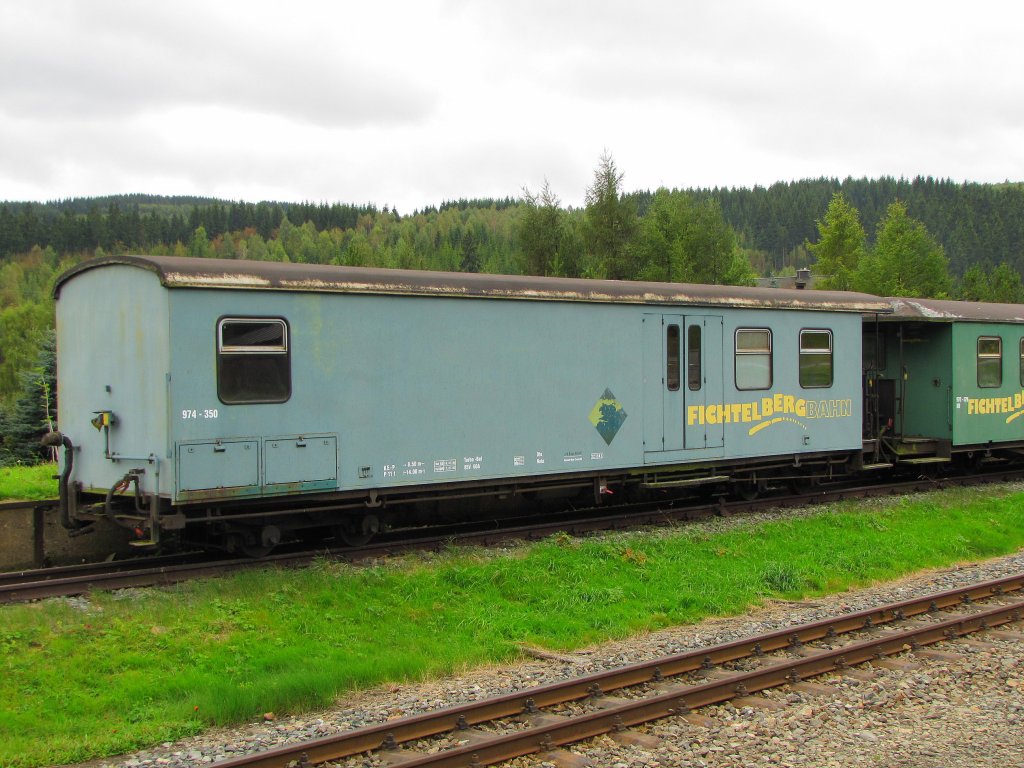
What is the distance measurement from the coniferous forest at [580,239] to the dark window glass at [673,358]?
17.4m

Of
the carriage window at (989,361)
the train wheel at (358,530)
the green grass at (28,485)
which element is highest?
the carriage window at (989,361)

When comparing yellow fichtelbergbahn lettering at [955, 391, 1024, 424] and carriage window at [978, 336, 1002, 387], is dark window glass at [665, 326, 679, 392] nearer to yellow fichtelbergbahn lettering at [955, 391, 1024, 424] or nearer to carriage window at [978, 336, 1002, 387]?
yellow fichtelbergbahn lettering at [955, 391, 1024, 424]

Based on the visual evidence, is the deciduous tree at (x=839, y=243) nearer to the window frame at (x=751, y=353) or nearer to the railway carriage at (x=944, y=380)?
the railway carriage at (x=944, y=380)

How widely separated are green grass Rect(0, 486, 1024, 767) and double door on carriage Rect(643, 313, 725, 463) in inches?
47.3

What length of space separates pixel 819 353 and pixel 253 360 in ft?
28.9

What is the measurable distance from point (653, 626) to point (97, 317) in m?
6.47

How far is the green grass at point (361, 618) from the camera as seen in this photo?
20.7ft

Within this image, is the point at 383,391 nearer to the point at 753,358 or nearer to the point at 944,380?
the point at 753,358

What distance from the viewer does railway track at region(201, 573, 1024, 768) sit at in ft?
18.2

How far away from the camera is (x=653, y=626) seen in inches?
338

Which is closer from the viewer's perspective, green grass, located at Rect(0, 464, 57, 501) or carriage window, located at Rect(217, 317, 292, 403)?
carriage window, located at Rect(217, 317, 292, 403)

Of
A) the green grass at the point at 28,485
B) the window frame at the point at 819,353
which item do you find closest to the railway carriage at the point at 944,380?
the window frame at the point at 819,353

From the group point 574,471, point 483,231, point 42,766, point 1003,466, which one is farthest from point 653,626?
point 483,231

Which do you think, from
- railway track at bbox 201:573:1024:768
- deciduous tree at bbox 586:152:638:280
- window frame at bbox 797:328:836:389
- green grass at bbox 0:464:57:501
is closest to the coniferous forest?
Answer: deciduous tree at bbox 586:152:638:280
